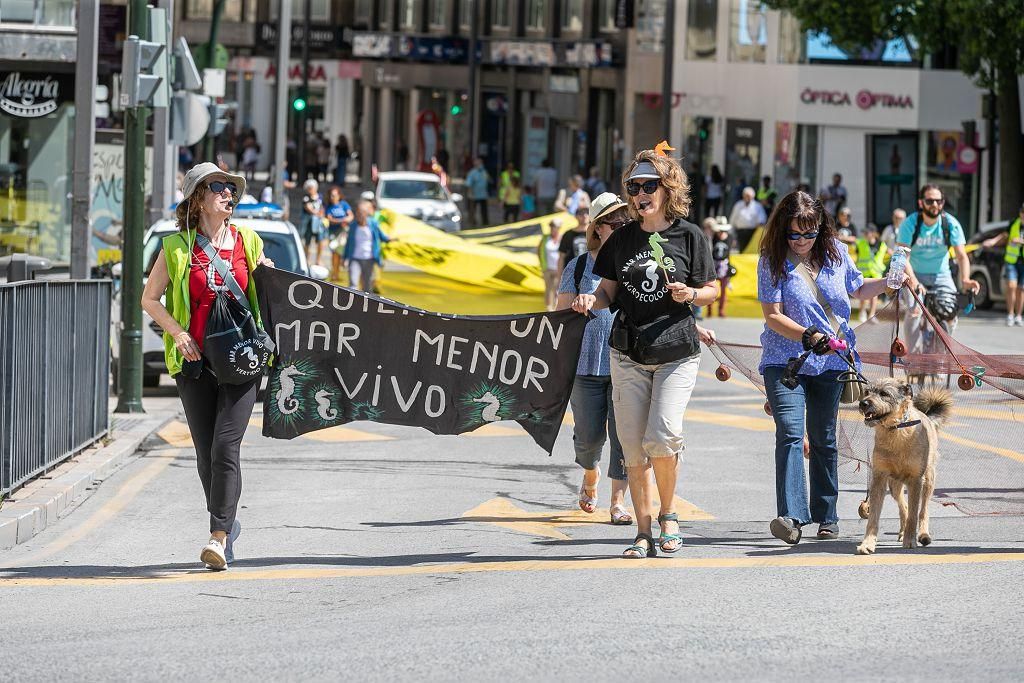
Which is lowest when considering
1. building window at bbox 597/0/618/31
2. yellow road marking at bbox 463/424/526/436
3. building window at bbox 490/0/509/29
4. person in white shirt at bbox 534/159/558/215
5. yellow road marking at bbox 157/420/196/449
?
yellow road marking at bbox 157/420/196/449

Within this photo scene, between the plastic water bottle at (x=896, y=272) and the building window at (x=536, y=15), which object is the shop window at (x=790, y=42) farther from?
the plastic water bottle at (x=896, y=272)

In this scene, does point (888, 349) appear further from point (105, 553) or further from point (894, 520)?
point (105, 553)

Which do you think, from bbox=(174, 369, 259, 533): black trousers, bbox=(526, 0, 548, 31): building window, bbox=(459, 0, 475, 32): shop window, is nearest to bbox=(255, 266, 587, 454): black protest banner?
bbox=(174, 369, 259, 533): black trousers

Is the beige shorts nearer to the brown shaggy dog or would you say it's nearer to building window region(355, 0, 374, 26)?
the brown shaggy dog

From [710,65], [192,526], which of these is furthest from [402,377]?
[710,65]

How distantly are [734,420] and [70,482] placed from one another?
20.2 feet

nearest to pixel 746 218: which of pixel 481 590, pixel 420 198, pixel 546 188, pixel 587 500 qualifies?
pixel 420 198

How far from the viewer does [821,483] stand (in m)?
8.95

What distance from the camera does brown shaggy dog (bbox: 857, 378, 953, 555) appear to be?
336 inches

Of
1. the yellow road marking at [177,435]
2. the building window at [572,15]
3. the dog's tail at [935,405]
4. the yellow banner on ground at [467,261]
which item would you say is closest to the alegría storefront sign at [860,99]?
the building window at [572,15]

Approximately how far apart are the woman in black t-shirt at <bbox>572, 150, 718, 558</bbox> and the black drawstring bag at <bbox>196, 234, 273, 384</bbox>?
1.57m

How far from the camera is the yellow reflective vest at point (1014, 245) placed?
24.7 metres

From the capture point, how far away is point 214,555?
8.07 metres

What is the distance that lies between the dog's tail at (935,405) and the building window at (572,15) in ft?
176
